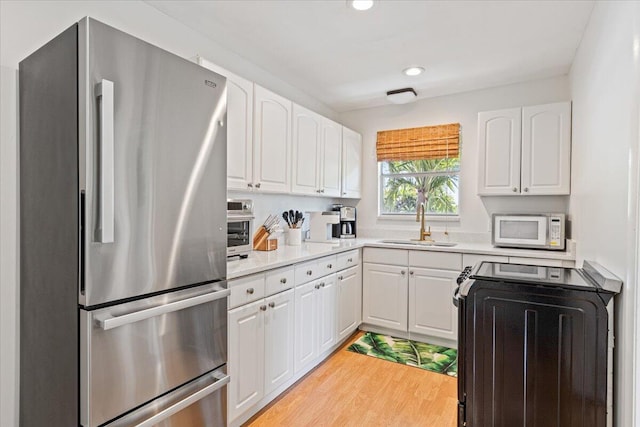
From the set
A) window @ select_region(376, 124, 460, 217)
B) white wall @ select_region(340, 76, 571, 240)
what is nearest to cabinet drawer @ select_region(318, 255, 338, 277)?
white wall @ select_region(340, 76, 571, 240)

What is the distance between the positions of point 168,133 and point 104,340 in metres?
0.81

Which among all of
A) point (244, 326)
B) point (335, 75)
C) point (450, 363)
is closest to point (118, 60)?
point (244, 326)

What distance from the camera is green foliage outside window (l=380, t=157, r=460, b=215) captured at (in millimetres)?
3701

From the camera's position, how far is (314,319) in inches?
104

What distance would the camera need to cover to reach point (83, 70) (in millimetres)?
1159

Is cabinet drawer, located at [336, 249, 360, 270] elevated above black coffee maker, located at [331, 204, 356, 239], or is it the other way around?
black coffee maker, located at [331, 204, 356, 239]

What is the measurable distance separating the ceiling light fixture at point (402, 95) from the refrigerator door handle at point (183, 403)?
295 cm

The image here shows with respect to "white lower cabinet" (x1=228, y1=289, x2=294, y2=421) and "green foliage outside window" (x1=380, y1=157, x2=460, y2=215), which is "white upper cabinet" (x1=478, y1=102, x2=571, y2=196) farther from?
"white lower cabinet" (x1=228, y1=289, x2=294, y2=421)

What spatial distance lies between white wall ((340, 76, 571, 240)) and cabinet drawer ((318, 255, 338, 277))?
1.25 metres

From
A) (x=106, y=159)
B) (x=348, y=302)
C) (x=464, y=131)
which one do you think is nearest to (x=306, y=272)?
(x=348, y=302)

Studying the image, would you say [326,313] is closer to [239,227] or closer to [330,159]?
[239,227]

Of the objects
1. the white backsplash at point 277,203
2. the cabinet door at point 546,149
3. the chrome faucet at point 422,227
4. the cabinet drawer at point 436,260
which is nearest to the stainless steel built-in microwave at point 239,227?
the white backsplash at point 277,203

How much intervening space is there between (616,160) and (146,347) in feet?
6.91

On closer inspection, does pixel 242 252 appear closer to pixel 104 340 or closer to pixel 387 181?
pixel 104 340
